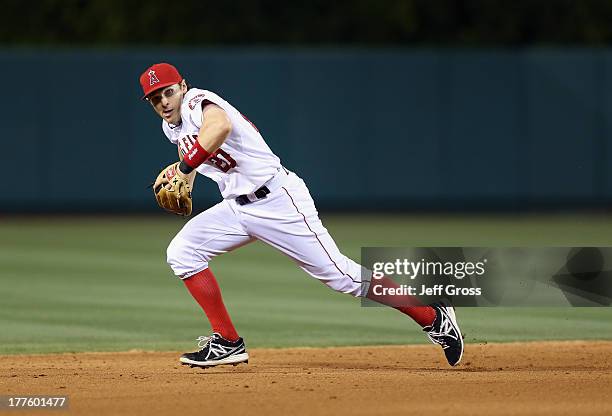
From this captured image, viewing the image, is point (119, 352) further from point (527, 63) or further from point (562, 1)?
point (562, 1)

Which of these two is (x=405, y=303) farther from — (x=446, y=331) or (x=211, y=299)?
(x=211, y=299)

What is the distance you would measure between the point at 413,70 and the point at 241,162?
14.6 m

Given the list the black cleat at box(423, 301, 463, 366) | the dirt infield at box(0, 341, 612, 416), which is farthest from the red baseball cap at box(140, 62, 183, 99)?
the black cleat at box(423, 301, 463, 366)

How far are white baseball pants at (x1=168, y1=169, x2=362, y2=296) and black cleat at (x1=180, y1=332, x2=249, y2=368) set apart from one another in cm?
46

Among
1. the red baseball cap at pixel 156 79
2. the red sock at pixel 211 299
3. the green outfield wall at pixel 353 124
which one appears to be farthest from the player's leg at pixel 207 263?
the green outfield wall at pixel 353 124

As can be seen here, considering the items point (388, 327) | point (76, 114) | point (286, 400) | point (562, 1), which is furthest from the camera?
point (562, 1)

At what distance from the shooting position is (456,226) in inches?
787

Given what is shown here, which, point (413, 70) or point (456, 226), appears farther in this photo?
point (413, 70)

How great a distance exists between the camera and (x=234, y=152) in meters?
7.73

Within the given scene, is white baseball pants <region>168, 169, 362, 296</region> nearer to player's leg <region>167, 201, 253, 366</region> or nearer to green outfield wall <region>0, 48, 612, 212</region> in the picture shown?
player's leg <region>167, 201, 253, 366</region>

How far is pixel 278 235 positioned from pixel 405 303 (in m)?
0.90

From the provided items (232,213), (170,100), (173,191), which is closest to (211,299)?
(232,213)

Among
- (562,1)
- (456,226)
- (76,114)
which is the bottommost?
(456,226)

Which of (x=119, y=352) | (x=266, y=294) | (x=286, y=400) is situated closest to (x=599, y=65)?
(x=266, y=294)
